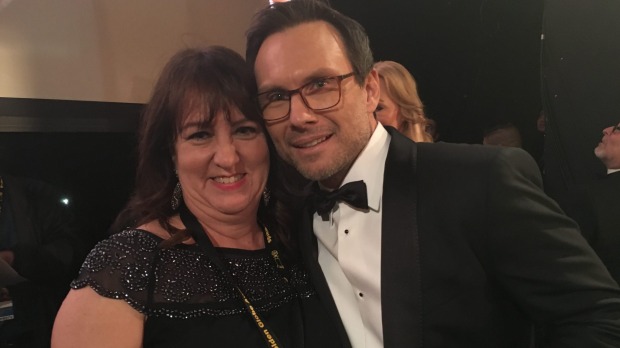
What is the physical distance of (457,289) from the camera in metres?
1.18

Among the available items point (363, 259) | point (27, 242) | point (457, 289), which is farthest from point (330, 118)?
point (27, 242)

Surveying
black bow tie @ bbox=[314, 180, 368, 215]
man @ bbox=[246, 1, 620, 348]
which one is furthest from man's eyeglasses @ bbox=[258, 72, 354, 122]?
black bow tie @ bbox=[314, 180, 368, 215]

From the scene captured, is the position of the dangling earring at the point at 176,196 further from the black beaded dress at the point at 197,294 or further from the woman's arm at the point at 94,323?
the woman's arm at the point at 94,323

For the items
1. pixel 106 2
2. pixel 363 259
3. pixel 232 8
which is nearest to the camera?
pixel 363 259

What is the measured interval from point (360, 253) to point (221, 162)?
1.60 ft

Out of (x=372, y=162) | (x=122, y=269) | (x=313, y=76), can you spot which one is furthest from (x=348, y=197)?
(x=122, y=269)

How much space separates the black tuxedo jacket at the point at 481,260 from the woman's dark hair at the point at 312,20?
37cm

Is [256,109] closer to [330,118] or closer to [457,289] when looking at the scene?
[330,118]

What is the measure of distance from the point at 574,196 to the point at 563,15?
0.69m

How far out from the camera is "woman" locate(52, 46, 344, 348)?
3.92 feet

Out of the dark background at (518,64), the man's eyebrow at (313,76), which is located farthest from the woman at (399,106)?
the man's eyebrow at (313,76)

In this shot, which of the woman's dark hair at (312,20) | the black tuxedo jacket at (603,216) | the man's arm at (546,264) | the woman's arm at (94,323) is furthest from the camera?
the black tuxedo jacket at (603,216)

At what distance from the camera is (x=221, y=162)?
1.37 meters

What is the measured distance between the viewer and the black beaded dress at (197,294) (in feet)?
3.99
